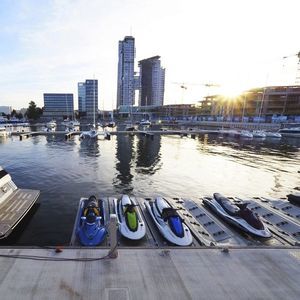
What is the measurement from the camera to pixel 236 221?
19.9 m

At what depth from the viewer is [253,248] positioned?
12.2 metres

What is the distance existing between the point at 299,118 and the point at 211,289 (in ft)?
479

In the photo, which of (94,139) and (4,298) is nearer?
(4,298)

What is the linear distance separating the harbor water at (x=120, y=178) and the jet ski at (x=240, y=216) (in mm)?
6135

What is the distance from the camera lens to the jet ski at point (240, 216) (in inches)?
725

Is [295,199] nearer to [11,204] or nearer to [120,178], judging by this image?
[120,178]

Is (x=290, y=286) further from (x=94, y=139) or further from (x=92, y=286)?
(x=94, y=139)

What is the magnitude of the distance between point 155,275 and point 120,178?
1079 inches

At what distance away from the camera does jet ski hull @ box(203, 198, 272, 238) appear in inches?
715

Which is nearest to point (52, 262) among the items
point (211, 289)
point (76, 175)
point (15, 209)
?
point (211, 289)

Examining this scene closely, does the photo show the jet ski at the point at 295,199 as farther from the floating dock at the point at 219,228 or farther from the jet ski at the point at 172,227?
the jet ski at the point at 172,227

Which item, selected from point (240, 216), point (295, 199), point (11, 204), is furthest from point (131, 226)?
point (295, 199)

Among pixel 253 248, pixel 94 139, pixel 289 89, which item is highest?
pixel 289 89

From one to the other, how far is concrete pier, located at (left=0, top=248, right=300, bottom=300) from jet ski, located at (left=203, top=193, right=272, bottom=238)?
6730 mm
